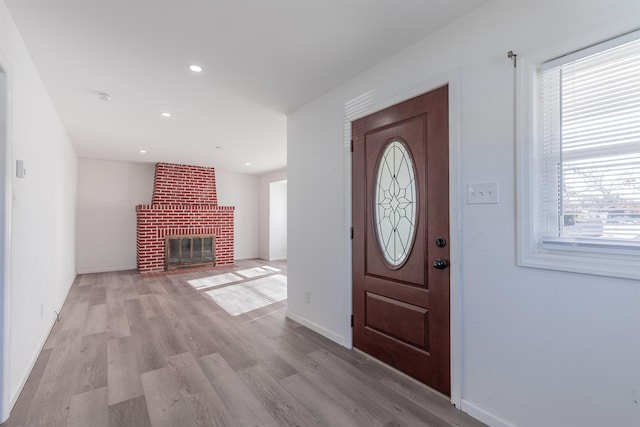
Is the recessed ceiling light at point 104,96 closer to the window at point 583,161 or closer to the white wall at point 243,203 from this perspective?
the window at point 583,161

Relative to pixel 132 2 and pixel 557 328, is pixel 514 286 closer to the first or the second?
pixel 557 328

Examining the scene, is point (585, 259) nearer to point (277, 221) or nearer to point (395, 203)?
point (395, 203)

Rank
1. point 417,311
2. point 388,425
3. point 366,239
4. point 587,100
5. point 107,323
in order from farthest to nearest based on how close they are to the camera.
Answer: point 107,323, point 366,239, point 417,311, point 388,425, point 587,100

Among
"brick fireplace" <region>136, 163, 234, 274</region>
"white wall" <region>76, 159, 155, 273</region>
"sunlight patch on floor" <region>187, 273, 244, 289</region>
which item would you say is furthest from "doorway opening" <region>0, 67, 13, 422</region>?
"white wall" <region>76, 159, 155, 273</region>

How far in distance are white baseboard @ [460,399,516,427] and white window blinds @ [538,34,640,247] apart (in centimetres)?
102

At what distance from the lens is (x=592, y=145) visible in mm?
Result: 1351

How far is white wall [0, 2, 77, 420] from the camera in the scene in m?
1.78

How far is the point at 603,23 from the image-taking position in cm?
129

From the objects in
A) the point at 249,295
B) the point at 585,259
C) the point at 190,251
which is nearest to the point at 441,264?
the point at 585,259

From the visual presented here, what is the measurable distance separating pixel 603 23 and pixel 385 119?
1.24 metres

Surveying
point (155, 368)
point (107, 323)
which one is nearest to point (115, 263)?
point (107, 323)

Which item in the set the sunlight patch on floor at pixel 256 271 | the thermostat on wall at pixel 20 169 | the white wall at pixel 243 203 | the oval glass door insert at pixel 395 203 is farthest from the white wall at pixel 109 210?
the oval glass door insert at pixel 395 203

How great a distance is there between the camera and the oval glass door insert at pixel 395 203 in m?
2.09

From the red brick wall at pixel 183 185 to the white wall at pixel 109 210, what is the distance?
0.42 meters
